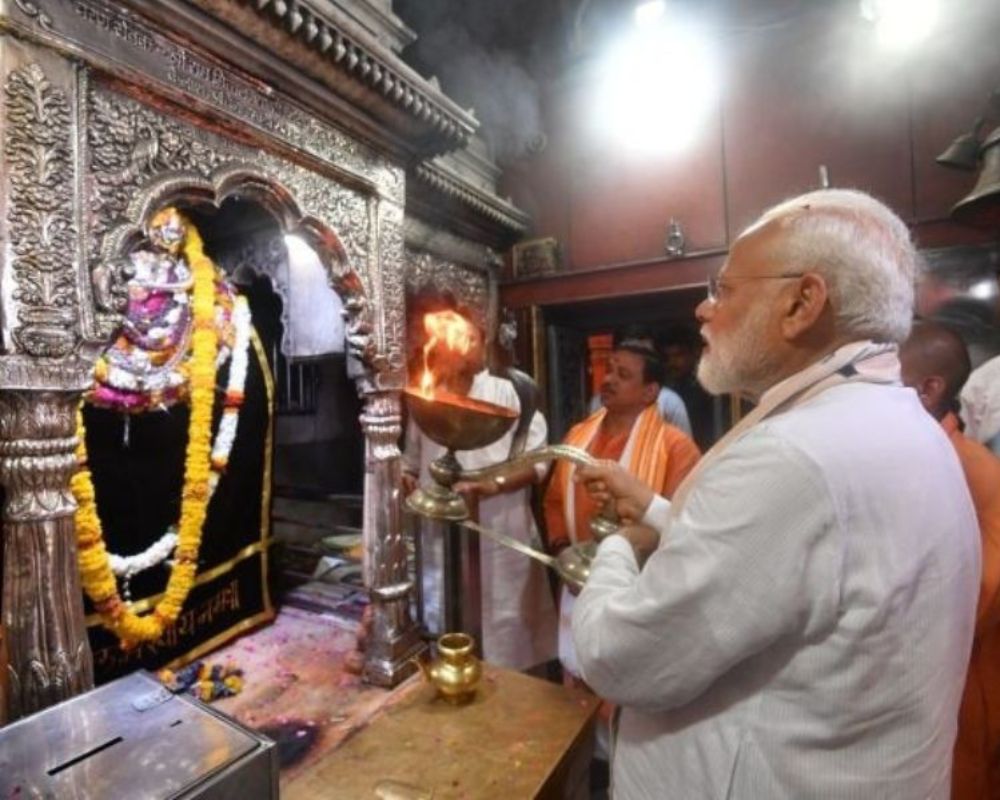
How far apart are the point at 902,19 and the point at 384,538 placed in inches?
161

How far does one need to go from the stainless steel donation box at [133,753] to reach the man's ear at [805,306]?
139 cm

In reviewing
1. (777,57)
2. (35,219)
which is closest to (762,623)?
(35,219)

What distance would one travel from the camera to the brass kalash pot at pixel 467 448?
126 cm

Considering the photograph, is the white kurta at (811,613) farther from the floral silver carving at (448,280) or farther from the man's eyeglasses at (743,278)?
the floral silver carving at (448,280)

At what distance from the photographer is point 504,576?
337 cm

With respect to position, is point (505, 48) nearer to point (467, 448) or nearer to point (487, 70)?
point (487, 70)

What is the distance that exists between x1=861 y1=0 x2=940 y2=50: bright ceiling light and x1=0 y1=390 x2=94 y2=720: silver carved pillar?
14.4 feet

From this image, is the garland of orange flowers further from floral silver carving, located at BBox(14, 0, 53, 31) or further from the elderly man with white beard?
the elderly man with white beard

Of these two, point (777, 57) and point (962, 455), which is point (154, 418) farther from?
point (777, 57)

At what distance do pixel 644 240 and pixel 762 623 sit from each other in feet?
11.4

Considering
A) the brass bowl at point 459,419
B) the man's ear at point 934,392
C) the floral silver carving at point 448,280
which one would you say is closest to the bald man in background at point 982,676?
the man's ear at point 934,392

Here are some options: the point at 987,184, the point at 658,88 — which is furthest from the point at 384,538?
the point at 658,88

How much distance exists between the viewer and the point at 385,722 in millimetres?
1969

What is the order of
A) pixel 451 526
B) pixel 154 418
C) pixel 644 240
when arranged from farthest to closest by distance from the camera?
pixel 644 240, pixel 451 526, pixel 154 418
